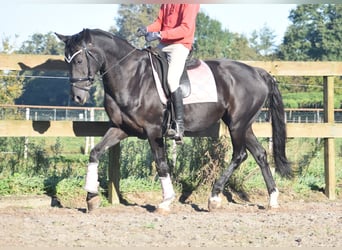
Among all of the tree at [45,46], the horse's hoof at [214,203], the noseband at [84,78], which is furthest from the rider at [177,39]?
the tree at [45,46]

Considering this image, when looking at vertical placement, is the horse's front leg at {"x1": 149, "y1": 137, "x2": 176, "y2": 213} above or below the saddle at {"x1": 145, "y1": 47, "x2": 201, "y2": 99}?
below

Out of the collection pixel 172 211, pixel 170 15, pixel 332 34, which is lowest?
pixel 172 211

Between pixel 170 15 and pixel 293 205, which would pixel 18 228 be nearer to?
pixel 170 15

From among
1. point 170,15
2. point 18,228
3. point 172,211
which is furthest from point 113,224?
point 170,15

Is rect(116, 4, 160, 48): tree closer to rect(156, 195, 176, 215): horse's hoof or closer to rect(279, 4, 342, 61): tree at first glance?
rect(279, 4, 342, 61): tree

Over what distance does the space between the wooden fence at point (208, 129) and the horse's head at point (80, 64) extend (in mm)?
1038

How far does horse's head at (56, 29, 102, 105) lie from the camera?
7043 mm

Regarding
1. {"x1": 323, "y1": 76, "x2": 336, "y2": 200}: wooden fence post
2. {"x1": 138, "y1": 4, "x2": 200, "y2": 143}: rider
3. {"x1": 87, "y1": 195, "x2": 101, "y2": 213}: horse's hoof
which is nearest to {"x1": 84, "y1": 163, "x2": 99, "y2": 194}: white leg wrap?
{"x1": 87, "y1": 195, "x2": 101, "y2": 213}: horse's hoof

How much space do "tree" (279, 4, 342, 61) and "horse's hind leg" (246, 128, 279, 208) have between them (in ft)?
179

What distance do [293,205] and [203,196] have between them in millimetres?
1263

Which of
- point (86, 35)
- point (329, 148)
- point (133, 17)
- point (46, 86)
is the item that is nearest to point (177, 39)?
point (86, 35)

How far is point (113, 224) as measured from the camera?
20.3ft

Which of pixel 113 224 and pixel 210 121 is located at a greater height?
pixel 210 121

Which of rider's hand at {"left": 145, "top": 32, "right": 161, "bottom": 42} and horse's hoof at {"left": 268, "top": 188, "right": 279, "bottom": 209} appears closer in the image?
rider's hand at {"left": 145, "top": 32, "right": 161, "bottom": 42}
